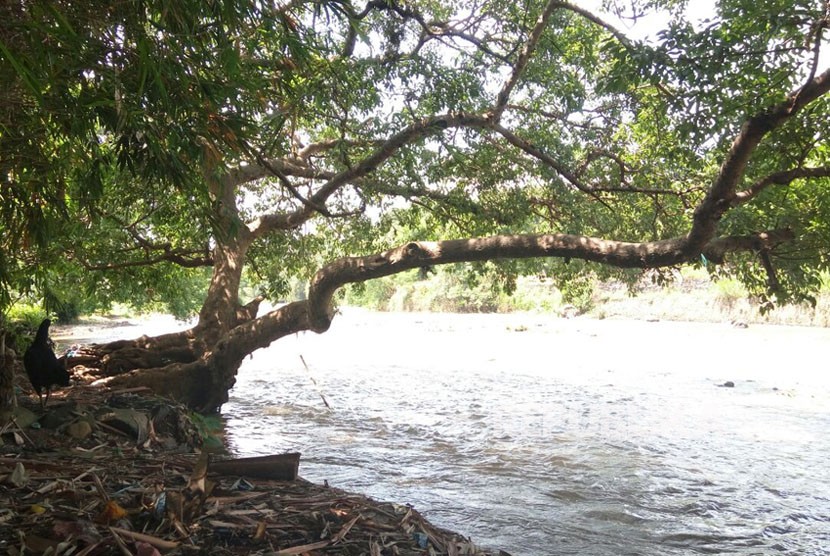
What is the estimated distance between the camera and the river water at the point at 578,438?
20.1 feet

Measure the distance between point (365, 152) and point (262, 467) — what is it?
5.76 metres

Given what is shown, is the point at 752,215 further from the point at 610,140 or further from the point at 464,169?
the point at 464,169

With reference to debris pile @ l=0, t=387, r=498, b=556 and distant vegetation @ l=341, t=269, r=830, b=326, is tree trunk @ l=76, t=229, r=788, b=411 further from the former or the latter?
distant vegetation @ l=341, t=269, r=830, b=326

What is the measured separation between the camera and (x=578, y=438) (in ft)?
32.4

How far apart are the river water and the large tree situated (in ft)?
7.54

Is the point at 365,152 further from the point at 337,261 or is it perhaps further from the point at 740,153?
the point at 740,153

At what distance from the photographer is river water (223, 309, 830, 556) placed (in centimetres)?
612

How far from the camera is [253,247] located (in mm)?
10602

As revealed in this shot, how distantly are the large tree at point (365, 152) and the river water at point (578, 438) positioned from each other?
2.30m

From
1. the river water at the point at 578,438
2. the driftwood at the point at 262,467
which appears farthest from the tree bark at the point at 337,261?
A: the driftwood at the point at 262,467

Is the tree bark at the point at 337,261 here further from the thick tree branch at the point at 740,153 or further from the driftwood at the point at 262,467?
the driftwood at the point at 262,467

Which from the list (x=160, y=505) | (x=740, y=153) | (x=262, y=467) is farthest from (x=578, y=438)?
(x=160, y=505)

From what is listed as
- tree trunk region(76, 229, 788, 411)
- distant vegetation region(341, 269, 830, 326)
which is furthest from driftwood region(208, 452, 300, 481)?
distant vegetation region(341, 269, 830, 326)

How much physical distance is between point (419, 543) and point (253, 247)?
7.59 metres
